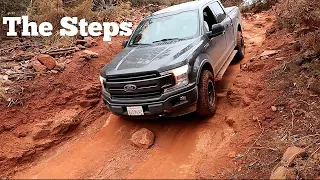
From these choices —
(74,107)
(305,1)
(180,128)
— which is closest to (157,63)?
(180,128)

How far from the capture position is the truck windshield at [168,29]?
6230 mm

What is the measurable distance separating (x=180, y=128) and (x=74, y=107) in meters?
2.26

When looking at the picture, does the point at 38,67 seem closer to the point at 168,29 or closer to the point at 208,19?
the point at 168,29

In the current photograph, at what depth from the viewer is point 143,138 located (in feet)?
17.6

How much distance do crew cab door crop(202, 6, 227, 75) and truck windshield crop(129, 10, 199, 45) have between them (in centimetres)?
24

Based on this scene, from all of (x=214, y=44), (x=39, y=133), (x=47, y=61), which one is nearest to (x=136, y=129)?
(x=39, y=133)

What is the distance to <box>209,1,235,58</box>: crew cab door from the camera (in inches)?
288

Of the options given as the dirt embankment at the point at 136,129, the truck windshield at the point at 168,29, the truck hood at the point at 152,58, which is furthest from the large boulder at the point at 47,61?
the truck hood at the point at 152,58

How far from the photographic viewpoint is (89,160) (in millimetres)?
5230

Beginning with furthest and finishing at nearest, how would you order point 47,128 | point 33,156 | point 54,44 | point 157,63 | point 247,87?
point 54,44, point 247,87, point 47,128, point 33,156, point 157,63

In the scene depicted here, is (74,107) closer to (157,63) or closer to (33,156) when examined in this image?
(33,156)

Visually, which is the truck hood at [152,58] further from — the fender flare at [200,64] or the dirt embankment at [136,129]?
the dirt embankment at [136,129]

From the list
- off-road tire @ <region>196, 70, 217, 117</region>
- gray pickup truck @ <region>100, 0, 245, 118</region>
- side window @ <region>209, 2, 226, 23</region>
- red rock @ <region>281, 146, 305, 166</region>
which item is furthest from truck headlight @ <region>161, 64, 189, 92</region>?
side window @ <region>209, 2, 226, 23</region>

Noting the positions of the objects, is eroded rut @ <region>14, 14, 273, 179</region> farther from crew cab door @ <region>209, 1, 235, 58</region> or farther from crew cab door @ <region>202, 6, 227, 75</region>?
crew cab door @ <region>209, 1, 235, 58</region>
